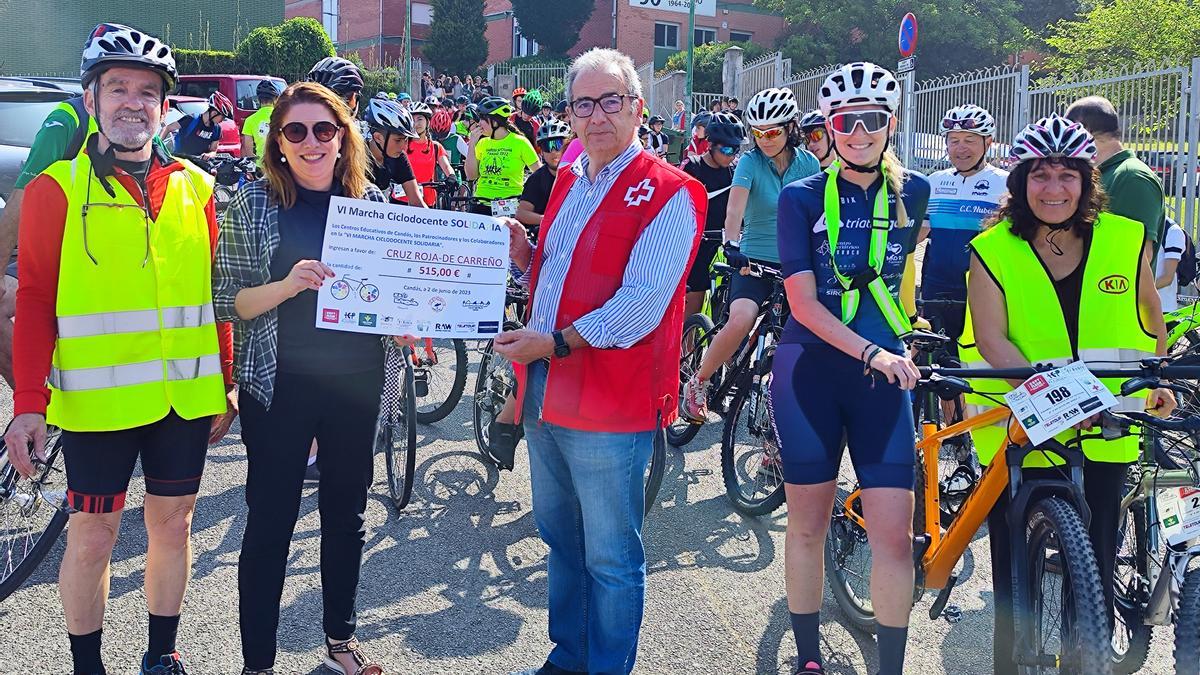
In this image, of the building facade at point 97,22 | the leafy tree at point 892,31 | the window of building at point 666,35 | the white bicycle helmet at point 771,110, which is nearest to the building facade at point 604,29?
the window of building at point 666,35

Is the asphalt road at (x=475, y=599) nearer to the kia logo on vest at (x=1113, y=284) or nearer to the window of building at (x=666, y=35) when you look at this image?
the kia logo on vest at (x=1113, y=284)

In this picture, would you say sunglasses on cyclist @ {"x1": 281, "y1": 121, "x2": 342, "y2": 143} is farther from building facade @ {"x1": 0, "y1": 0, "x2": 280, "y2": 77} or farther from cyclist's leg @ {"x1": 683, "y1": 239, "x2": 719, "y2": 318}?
building facade @ {"x1": 0, "y1": 0, "x2": 280, "y2": 77}

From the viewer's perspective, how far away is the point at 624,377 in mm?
3422

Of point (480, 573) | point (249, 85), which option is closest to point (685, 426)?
point (480, 573)

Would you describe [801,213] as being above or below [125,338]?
above

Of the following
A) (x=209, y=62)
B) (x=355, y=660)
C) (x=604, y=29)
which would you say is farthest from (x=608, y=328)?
(x=604, y=29)

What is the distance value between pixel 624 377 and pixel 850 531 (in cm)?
151

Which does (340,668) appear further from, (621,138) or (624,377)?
(621,138)

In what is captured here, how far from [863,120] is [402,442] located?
10.3ft

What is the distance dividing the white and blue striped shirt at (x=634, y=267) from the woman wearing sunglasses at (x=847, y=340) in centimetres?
50

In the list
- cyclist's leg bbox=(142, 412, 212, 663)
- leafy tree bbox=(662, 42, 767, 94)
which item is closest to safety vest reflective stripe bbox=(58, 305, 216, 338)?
cyclist's leg bbox=(142, 412, 212, 663)

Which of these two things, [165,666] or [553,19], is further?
[553,19]

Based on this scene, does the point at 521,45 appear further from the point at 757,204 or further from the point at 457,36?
the point at 757,204

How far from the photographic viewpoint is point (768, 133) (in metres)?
6.57
